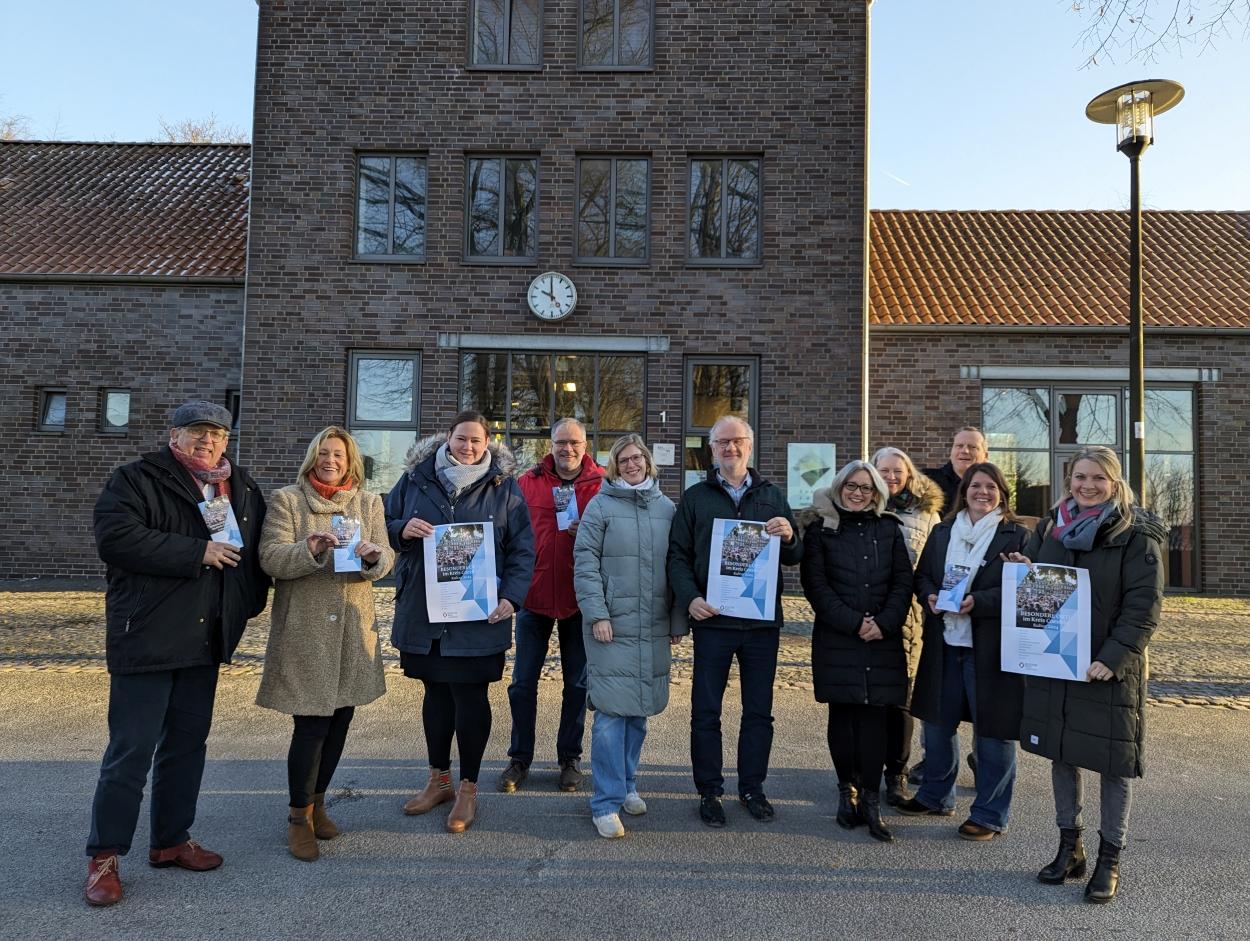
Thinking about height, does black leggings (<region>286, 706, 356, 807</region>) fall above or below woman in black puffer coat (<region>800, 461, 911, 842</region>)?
below

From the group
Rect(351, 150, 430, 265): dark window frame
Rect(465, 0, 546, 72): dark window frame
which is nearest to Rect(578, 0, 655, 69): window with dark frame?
Rect(465, 0, 546, 72): dark window frame

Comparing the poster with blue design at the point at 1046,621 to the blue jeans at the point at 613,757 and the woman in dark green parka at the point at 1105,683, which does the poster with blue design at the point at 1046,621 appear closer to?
the woman in dark green parka at the point at 1105,683

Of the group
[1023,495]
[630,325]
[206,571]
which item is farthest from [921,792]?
[1023,495]

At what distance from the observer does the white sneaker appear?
4.19 metres

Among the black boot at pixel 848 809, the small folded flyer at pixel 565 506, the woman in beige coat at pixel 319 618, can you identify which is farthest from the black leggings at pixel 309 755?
the black boot at pixel 848 809

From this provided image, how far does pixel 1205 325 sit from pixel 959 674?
11.9 metres

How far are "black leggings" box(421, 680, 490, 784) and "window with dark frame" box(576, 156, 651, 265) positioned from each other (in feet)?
30.1

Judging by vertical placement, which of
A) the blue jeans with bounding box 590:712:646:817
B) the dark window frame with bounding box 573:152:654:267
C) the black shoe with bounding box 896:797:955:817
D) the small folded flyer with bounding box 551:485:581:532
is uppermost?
the dark window frame with bounding box 573:152:654:267

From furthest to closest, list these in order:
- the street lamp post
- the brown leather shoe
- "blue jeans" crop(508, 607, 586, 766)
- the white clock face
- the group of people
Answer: the white clock face
the street lamp post
"blue jeans" crop(508, 607, 586, 766)
the group of people
the brown leather shoe

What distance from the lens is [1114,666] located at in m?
3.69

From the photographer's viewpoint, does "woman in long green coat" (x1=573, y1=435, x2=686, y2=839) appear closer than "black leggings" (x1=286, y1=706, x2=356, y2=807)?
No

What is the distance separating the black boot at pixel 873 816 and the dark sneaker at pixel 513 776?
6.21 ft

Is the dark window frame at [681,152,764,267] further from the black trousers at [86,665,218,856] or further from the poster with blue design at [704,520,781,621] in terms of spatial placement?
the black trousers at [86,665,218,856]

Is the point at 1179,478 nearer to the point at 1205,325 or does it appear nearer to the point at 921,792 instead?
the point at 1205,325
